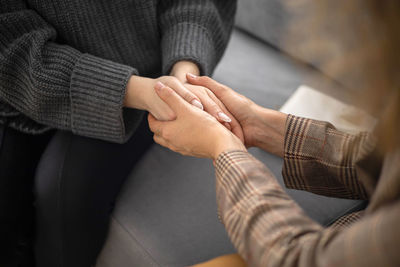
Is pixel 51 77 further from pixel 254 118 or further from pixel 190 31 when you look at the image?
pixel 254 118

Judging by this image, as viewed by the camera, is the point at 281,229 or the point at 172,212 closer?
the point at 281,229

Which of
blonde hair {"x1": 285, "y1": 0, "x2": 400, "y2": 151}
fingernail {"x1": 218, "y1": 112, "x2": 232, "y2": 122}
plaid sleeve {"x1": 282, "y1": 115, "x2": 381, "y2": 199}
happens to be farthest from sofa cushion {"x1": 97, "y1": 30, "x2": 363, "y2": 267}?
blonde hair {"x1": 285, "y1": 0, "x2": 400, "y2": 151}

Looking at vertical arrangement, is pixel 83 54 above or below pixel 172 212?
above

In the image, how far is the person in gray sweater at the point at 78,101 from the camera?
0.76 metres

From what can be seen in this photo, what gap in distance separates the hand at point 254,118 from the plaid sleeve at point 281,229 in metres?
0.24

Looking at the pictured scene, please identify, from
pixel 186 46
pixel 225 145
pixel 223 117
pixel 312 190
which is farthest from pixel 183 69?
pixel 312 190

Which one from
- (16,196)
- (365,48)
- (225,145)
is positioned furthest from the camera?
(16,196)

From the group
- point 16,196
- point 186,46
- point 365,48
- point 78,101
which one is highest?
point 365,48

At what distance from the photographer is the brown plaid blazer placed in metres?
0.42

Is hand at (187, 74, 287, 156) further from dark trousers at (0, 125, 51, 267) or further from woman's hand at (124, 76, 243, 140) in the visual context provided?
dark trousers at (0, 125, 51, 267)

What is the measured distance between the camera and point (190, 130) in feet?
2.41

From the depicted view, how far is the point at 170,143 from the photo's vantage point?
31.3 inches

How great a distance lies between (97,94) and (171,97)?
0.16 meters

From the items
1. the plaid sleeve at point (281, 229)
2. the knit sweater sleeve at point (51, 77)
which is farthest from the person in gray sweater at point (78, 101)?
the plaid sleeve at point (281, 229)
